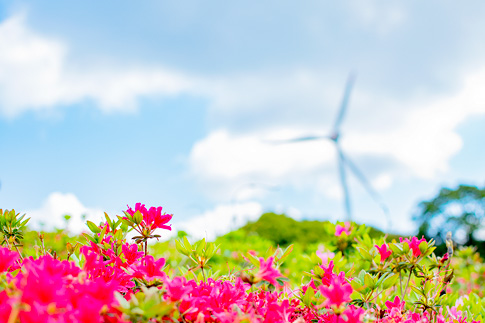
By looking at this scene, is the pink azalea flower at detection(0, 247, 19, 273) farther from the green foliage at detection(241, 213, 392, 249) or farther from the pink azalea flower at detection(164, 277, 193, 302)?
the green foliage at detection(241, 213, 392, 249)

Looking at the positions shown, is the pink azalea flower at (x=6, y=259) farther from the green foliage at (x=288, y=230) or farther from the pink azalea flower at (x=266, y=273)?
the green foliage at (x=288, y=230)

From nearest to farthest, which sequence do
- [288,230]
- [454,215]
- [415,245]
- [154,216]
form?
[154,216], [415,245], [288,230], [454,215]

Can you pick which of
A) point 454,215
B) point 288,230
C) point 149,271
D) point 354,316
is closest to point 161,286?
point 149,271

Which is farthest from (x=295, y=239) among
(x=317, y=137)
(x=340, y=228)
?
(x=340, y=228)

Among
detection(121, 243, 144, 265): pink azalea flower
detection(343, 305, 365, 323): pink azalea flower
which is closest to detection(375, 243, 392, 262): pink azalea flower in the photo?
detection(343, 305, 365, 323): pink azalea flower

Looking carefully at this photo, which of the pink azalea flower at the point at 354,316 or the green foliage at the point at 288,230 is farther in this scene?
the green foliage at the point at 288,230

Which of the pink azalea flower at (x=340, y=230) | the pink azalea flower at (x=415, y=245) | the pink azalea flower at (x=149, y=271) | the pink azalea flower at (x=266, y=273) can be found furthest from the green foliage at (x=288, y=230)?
the pink azalea flower at (x=266, y=273)

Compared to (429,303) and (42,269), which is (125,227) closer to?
(42,269)

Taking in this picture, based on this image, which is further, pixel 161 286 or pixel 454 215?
pixel 454 215

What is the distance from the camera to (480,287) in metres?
6.49

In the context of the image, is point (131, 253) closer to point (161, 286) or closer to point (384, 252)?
point (161, 286)

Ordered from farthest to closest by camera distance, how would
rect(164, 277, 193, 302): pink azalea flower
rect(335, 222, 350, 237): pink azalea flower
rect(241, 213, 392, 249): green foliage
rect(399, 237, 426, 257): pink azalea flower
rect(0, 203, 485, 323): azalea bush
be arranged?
rect(241, 213, 392, 249): green foliage < rect(335, 222, 350, 237): pink azalea flower < rect(399, 237, 426, 257): pink azalea flower < rect(164, 277, 193, 302): pink azalea flower < rect(0, 203, 485, 323): azalea bush

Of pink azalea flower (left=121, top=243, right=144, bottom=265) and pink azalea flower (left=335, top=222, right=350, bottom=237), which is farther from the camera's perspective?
pink azalea flower (left=335, top=222, right=350, bottom=237)

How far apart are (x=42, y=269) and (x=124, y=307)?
32 centimetres
